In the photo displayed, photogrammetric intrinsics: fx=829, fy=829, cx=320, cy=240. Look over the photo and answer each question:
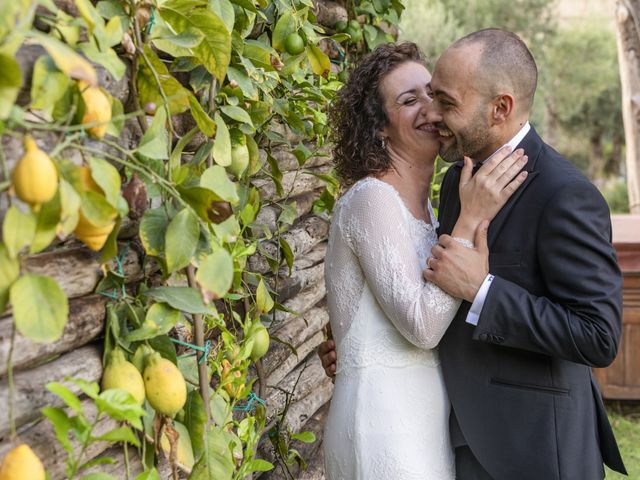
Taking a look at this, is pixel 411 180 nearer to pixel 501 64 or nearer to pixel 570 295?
pixel 501 64

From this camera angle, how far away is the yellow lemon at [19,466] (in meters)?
1.03

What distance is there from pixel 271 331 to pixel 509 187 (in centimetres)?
99

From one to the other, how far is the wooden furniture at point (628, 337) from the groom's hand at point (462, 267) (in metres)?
3.49

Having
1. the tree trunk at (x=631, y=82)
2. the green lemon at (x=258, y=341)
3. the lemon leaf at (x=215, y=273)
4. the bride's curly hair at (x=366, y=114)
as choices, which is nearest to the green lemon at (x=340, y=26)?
the bride's curly hair at (x=366, y=114)

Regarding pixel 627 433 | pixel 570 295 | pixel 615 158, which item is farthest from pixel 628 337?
pixel 615 158

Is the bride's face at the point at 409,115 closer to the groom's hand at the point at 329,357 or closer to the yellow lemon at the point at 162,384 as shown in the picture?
the groom's hand at the point at 329,357

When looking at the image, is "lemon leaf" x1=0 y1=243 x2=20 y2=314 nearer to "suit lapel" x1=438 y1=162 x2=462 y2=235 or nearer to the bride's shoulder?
the bride's shoulder

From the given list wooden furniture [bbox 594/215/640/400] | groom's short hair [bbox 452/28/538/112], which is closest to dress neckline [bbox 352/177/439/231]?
groom's short hair [bbox 452/28/538/112]

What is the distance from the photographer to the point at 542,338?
172 cm

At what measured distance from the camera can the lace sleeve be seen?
71.6 inches

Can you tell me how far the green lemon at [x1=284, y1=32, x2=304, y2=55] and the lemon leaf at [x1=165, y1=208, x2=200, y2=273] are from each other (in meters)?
0.98

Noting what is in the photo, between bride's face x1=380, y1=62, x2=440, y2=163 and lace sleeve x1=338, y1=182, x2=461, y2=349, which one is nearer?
lace sleeve x1=338, y1=182, x2=461, y2=349

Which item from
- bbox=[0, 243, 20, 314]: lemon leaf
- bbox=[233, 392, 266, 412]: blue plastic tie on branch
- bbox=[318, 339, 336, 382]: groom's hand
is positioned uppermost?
bbox=[0, 243, 20, 314]: lemon leaf

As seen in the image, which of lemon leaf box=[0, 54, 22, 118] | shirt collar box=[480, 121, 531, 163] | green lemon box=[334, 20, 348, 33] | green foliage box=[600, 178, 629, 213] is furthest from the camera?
green foliage box=[600, 178, 629, 213]
